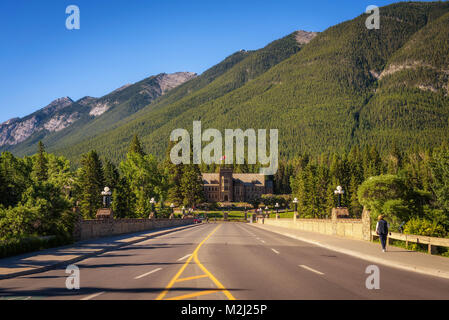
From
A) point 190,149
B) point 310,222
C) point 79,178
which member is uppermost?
point 190,149

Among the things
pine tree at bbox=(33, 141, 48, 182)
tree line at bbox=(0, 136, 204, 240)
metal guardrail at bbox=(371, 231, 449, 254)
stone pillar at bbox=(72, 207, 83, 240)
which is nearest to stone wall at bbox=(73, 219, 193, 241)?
stone pillar at bbox=(72, 207, 83, 240)

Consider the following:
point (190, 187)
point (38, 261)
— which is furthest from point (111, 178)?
point (38, 261)

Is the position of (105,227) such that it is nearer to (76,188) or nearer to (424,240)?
(424,240)

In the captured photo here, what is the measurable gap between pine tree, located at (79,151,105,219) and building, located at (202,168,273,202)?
101194mm

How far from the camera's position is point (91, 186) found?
84125 millimetres

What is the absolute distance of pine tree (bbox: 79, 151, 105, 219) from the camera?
8219cm

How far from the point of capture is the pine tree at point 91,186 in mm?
82188

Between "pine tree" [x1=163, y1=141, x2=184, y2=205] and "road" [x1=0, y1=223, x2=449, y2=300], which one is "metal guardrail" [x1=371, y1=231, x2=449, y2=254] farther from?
"pine tree" [x1=163, y1=141, x2=184, y2=205]
